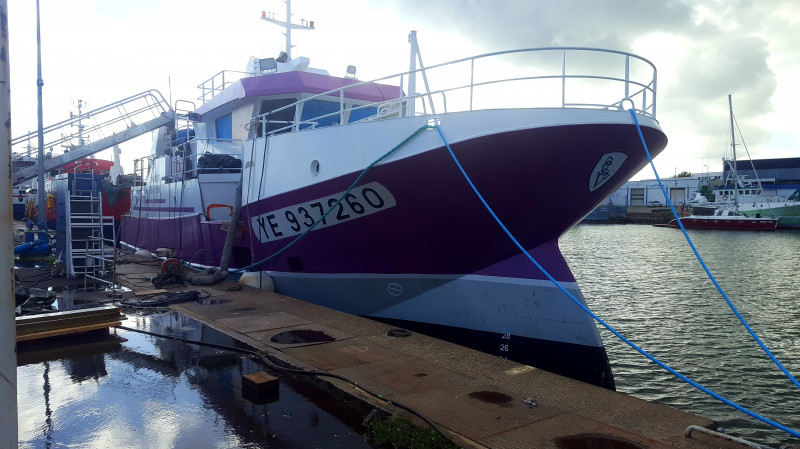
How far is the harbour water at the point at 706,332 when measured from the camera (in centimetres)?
778

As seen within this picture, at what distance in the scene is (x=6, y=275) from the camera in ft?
7.26

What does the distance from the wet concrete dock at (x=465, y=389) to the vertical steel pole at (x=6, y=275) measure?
266cm

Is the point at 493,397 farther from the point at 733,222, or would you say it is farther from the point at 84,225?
the point at 733,222

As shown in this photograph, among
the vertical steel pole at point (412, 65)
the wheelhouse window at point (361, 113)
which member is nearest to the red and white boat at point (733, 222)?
the wheelhouse window at point (361, 113)

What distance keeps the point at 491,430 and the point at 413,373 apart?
1408 mm

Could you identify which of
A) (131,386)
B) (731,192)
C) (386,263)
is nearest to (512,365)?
(386,263)

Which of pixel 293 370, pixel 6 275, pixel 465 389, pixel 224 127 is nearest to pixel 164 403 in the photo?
pixel 293 370

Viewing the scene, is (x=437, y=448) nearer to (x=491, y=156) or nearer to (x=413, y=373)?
(x=413, y=373)

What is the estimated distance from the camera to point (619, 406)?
4.70 meters

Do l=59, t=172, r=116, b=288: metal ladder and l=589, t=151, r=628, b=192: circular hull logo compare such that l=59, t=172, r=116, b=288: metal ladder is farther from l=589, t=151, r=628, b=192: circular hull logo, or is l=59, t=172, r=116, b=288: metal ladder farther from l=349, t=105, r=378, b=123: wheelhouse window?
l=589, t=151, r=628, b=192: circular hull logo

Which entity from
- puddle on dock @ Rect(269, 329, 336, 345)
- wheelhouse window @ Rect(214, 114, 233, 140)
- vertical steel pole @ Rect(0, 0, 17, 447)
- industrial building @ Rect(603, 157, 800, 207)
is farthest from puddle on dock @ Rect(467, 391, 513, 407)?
industrial building @ Rect(603, 157, 800, 207)

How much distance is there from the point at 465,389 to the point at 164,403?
2593mm

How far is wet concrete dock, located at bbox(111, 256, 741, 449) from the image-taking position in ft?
13.1

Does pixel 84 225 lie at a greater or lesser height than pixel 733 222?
greater
